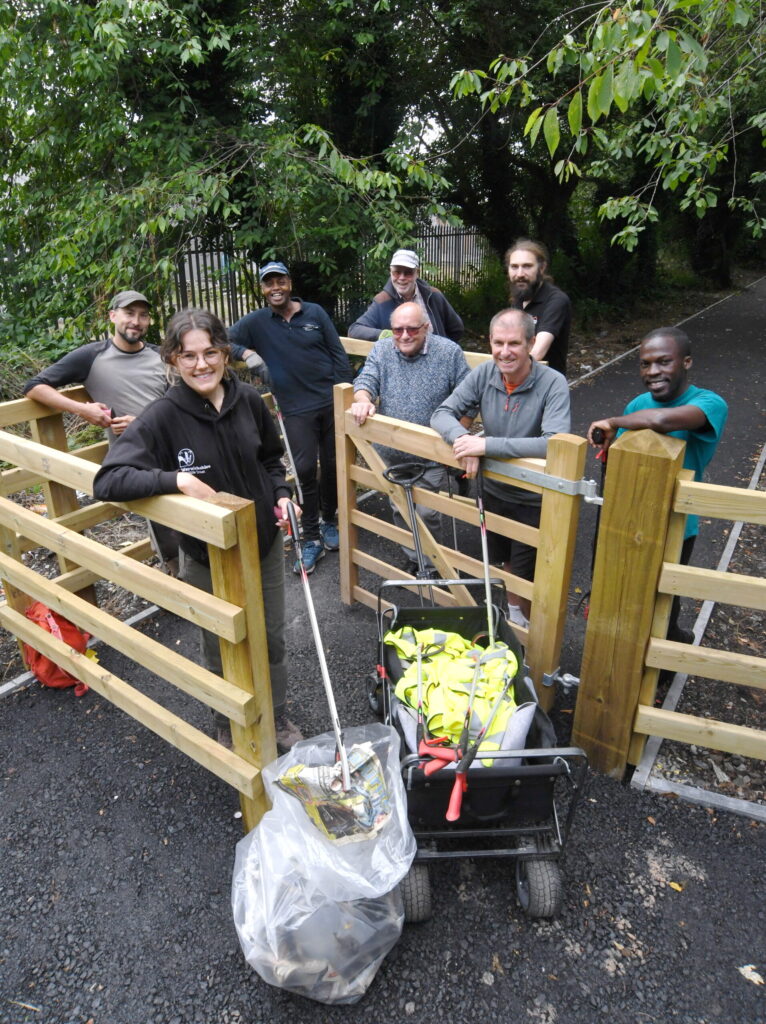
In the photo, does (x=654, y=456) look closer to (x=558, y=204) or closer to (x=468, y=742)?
(x=468, y=742)

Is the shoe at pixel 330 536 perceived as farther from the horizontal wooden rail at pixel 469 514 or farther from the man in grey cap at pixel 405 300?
the man in grey cap at pixel 405 300

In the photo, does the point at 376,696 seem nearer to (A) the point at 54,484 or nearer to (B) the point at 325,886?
(B) the point at 325,886

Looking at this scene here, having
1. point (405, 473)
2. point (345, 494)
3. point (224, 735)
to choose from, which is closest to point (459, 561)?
point (405, 473)

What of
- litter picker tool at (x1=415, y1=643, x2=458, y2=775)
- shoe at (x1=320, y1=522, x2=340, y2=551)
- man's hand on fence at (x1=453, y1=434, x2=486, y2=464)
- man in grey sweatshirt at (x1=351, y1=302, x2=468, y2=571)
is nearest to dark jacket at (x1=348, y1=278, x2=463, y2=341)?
man in grey sweatshirt at (x1=351, y1=302, x2=468, y2=571)

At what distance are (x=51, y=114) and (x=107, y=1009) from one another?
7962 mm

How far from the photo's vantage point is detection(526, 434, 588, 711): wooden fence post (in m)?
2.72

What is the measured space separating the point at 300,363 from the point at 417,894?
3.44 m

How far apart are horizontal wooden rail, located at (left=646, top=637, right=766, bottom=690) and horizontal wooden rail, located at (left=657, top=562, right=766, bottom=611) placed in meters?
0.22

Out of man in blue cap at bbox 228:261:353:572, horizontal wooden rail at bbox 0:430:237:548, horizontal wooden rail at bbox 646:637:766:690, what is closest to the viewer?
horizontal wooden rail at bbox 0:430:237:548

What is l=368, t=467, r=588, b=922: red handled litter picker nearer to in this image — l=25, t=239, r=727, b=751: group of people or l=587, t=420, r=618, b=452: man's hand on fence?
l=25, t=239, r=727, b=751: group of people

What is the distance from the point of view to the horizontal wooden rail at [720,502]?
231 cm

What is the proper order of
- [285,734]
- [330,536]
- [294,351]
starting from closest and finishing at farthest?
[285,734] < [294,351] < [330,536]

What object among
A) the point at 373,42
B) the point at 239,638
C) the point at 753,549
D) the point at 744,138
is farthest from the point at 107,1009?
the point at 744,138

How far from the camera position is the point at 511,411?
3225 mm
